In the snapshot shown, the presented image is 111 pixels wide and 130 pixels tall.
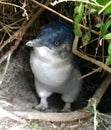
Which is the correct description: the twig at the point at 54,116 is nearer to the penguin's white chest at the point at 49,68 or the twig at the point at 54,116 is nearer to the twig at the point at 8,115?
the twig at the point at 8,115

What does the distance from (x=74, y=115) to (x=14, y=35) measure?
0.61m

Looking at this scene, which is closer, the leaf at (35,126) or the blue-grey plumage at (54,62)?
the leaf at (35,126)

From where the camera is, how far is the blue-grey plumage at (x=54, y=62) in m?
2.45

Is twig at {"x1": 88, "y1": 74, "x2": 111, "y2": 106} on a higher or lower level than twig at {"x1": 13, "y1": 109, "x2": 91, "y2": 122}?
lower

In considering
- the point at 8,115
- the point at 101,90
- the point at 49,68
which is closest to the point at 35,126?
the point at 8,115

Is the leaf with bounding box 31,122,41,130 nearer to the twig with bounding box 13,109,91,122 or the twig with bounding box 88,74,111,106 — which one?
the twig with bounding box 13,109,91,122

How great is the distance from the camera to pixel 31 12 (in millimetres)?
2607

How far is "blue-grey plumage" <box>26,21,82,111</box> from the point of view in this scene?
96.5 inches

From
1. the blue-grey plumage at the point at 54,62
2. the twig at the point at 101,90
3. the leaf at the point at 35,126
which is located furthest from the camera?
the twig at the point at 101,90

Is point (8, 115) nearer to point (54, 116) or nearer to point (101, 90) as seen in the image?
point (54, 116)

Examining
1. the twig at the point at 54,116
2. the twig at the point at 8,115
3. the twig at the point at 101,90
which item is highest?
the twig at the point at 8,115

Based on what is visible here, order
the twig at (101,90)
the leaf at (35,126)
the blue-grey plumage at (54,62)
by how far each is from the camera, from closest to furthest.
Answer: the leaf at (35,126), the blue-grey plumage at (54,62), the twig at (101,90)

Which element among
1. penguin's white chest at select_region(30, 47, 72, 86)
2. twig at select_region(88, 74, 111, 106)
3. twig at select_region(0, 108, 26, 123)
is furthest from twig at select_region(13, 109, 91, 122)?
penguin's white chest at select_region(30, 47, 72, 86)

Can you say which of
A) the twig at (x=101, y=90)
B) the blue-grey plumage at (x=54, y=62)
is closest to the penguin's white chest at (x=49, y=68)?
the blue-grey plumage at (x=54, y=62)
